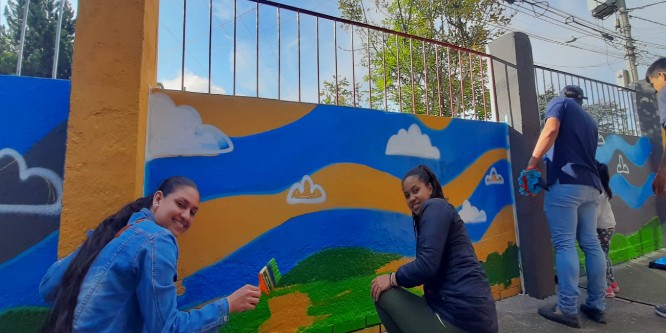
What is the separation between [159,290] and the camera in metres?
1.07

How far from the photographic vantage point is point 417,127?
9.83 ft

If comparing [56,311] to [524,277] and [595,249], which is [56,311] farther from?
[524,277]

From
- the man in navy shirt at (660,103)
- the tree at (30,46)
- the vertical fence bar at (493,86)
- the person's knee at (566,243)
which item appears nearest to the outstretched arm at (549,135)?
the person's knee at (566,243)

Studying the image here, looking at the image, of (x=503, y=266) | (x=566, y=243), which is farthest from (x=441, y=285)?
(x=503, y=266)

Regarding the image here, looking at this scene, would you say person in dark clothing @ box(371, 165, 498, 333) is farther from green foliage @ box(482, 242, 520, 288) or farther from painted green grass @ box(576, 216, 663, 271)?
painted green grass @ box(576, 216, 663, 271)

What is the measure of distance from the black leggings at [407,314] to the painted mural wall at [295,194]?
28.7 inches

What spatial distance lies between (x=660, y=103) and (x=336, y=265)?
2.83 m

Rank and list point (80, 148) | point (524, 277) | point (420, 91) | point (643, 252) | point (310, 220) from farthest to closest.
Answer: point (420, 91), point (643, 252), point (524, 277), point (310, 220), point (80, 148)

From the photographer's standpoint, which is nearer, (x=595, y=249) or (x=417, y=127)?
(x=595, y=249)

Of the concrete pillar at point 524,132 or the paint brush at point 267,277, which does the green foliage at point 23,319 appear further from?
the concrete pillar at point 524,132

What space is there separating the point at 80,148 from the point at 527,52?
12.7 ft

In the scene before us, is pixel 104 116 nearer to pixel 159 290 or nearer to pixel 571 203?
pixel 159 290

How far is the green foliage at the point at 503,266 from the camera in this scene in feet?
10.5

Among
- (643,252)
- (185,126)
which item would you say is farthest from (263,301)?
(643,252)
